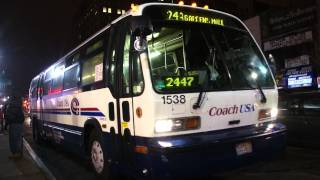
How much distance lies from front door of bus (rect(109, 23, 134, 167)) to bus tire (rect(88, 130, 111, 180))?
66 cm

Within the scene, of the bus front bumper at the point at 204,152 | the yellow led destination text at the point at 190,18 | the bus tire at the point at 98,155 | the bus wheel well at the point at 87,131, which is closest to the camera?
the bus front bumper at the point at 204,152

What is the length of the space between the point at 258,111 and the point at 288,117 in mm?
4481

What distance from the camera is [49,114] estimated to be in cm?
1308

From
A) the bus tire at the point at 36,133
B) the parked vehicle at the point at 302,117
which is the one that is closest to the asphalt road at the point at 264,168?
the parked vehicle at the point at 302,117

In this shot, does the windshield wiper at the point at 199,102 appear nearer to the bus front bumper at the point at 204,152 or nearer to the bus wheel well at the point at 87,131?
the bus front bumper at the point at 204,152

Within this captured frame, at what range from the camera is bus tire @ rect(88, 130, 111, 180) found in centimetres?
744

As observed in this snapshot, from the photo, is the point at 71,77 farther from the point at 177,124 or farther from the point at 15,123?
the point at 177,124

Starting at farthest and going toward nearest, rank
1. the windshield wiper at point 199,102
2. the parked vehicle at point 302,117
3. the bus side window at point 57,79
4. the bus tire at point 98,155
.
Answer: the bus side window at point 57,79 → the parked vehicle at point 302,117 → the bus tire at point 98,155 → the windshield wiper at point 199,102

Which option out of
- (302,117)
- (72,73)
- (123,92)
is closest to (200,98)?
(123,92)

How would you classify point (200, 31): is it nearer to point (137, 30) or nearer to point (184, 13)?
point (184, 13)

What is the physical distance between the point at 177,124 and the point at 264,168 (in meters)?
3.20

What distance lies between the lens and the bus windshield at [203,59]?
20.4ft

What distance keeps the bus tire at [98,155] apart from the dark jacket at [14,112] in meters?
3.68

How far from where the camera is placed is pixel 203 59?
6621 mm
